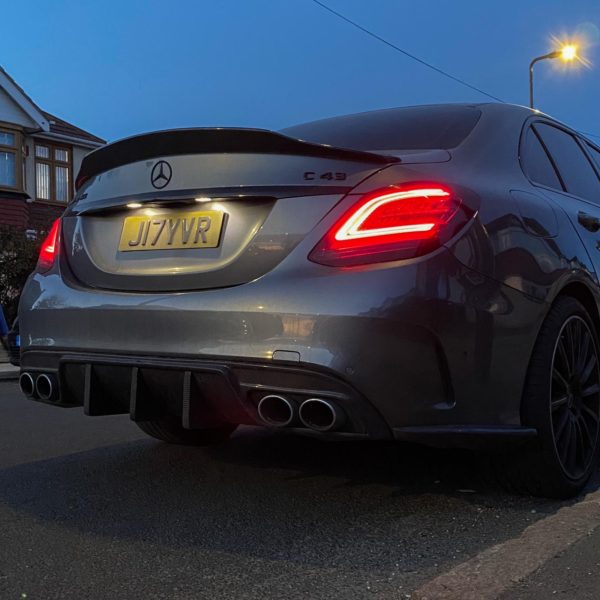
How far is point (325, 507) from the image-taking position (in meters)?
2.89

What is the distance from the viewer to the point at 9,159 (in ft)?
65.8

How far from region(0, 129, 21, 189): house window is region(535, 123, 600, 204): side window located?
61.5ft

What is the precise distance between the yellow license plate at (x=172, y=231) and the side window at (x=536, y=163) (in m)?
1.40

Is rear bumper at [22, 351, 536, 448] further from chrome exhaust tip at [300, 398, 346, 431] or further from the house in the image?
the house

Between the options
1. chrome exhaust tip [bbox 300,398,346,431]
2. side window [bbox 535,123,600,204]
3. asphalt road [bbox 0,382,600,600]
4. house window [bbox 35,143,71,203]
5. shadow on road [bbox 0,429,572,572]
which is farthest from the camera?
house window [bbox 35,143,71,203]

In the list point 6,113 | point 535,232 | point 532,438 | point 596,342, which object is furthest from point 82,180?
point 6,113

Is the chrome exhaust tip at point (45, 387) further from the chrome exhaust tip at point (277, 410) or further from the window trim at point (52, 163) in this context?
the window trim at point (52, 163)

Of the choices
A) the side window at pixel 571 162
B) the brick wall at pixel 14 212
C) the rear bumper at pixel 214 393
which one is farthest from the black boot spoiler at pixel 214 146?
the brick wall at pixel 14 212

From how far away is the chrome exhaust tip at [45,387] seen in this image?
9.32 feet

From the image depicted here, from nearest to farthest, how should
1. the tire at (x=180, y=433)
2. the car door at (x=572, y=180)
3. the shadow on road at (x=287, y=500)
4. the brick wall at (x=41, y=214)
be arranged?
the shadow on road at (x=287, y=500)
the car door at (x=572, y=180)
the tire at (x=180, y=433)
the brick wall at (x=41, y=214)

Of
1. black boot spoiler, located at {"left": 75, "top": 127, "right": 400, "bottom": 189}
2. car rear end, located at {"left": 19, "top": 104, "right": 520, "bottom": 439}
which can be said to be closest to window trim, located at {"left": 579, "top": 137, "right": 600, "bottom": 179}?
car rear end, located at {"left": 19, "top": 104, "right": 520, "bottom": 439}

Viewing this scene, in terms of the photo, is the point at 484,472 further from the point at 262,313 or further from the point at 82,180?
the point at 82,180

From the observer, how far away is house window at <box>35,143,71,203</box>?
69.2ft

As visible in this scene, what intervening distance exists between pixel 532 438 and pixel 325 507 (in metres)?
0.86
